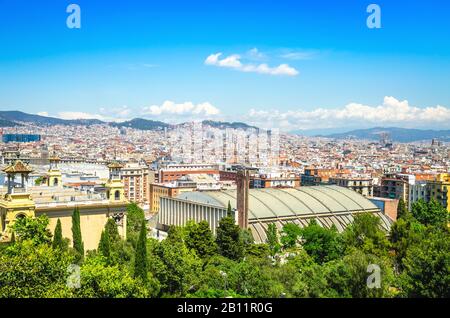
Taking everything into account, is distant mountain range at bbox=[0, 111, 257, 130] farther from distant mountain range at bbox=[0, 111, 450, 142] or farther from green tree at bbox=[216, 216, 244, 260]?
green tree at bbox=[216, 216, 244, 260]

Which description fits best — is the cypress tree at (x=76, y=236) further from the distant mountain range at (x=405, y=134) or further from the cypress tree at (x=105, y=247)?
the distant mountain range at (x=405, y=134)

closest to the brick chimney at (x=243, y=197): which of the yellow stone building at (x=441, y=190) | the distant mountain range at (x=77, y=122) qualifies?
the yellow stone building at (x=441, y=190)

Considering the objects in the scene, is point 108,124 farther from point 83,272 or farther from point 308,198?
point 83,272

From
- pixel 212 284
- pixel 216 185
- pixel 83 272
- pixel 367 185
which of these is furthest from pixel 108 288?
pixel 367 185

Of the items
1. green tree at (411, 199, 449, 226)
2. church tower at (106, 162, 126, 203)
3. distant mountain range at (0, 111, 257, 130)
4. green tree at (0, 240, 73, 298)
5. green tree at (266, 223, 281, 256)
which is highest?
distant mountain range at (0, 111, 257, 130)

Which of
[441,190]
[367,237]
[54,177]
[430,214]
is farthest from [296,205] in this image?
[441,190]

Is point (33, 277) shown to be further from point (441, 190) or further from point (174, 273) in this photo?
point (441, 190)

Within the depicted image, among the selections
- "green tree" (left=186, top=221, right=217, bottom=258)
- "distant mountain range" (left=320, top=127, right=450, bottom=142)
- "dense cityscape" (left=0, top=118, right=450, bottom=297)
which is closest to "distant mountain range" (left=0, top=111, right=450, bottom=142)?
"distant mountain range" (left=320, top=127, right=450, bottom=142)
